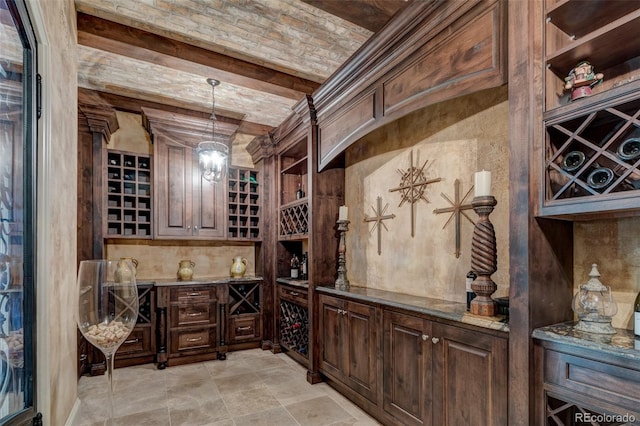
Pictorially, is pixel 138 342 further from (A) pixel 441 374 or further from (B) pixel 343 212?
(A) pixel 441 374

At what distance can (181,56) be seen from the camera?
3127mm

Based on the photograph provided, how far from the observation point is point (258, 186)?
515cm

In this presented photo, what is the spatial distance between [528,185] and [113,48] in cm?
341

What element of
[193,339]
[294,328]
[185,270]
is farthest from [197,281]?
[294,328]

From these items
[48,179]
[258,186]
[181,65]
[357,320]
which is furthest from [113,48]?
[357,320]

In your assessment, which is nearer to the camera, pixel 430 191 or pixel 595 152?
pixel 595 152

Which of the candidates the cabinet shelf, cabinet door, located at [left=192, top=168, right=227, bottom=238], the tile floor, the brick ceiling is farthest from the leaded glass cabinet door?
cabinet door, located at [left=192, top=168, right=227, bottom=238]

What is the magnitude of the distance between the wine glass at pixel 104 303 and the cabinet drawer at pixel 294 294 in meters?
2.19

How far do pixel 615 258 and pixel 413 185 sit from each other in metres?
1.47

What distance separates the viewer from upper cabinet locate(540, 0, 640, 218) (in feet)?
4.46

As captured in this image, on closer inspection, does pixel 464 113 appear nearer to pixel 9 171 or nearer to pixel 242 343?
pixel 9 171

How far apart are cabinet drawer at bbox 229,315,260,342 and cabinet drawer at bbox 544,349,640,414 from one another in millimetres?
3724

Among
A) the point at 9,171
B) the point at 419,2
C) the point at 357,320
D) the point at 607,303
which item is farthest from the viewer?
the point at 357,320

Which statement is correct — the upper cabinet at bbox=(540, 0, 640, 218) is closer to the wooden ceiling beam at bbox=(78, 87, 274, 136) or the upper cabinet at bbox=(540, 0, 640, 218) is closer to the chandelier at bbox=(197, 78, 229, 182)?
the chandelier at bbox=(197, 78, 229, 182)
